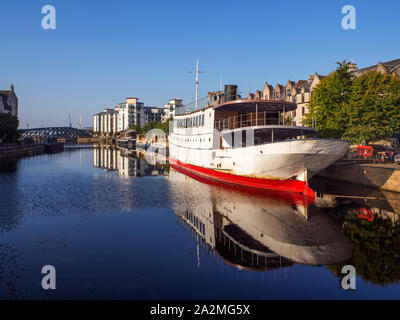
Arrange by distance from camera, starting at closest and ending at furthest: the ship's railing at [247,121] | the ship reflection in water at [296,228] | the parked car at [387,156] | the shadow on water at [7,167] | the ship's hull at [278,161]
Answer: the ship reflection in water at [296,228], the ship's hull at [278,161], the ship's railing at [247,121], the parked car at [387,156], the shadow on water at [7,167]

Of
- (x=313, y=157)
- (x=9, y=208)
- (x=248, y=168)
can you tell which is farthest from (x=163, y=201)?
(x=313, y=157)

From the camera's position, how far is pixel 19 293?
10.2m

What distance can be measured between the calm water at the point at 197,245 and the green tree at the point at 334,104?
648 inches

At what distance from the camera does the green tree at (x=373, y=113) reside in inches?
1524

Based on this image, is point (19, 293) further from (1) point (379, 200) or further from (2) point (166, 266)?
(1) point (379, 200)

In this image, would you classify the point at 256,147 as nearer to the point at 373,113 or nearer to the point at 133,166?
the point at 373,113

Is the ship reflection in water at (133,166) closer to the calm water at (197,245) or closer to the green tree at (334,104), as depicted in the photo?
the calm water at (197,245)

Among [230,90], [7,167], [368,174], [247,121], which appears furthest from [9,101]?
[368,174]

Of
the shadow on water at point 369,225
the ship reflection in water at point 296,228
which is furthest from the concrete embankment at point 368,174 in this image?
the ship reflection in water at point 296,228

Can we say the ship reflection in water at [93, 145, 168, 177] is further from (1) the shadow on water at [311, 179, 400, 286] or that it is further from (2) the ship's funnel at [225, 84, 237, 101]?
(1) the shadow on water at [311, 179, 400, 286]

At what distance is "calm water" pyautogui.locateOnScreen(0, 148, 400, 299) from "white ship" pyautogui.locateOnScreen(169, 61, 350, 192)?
2530mm

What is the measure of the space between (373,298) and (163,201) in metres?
17.7

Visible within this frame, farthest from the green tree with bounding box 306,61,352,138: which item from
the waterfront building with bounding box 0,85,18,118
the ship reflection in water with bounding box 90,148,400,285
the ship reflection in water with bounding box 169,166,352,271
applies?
the waterfront building with bounding box 0,85,18,118

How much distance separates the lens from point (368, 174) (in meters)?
31.5
